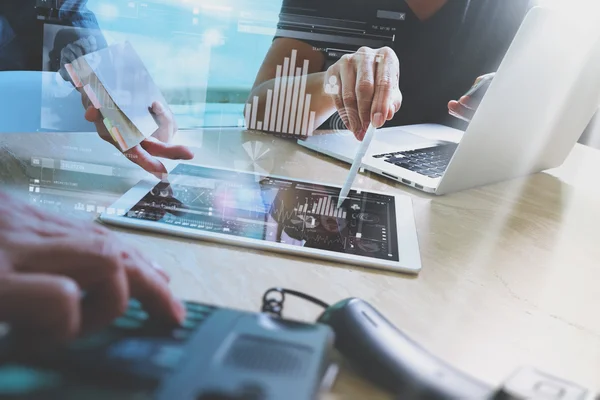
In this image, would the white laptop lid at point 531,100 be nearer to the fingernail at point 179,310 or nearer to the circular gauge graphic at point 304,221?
the circular gauge graphic at point 304,221

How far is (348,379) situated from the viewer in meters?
0.40

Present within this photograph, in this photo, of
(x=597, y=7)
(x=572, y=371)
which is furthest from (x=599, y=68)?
(x=572, y=371)

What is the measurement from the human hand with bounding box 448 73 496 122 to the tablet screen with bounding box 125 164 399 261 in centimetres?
22

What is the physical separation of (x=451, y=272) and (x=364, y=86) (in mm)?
293

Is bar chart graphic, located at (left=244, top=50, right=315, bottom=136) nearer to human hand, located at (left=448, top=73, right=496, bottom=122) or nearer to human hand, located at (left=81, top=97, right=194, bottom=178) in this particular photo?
human hand, located at (left=81, top=97, right=194, bottom=178)

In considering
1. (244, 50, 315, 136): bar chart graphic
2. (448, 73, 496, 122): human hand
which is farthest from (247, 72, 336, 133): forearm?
(448, 73, 496, 122): human hand

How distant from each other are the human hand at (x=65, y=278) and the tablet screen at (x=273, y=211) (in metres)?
0.19

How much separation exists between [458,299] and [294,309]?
0.57 ft

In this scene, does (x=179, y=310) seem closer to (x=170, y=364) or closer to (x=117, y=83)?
(x=170, y=364)

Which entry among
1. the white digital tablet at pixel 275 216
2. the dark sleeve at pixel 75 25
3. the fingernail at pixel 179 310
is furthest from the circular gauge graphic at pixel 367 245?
the dark sleeve at pixel 75 25

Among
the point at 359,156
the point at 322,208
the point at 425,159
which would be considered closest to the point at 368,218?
the point at 322,208

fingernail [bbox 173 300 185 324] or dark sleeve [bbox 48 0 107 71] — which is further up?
dark sleeve [bbox 48 0 107 71]

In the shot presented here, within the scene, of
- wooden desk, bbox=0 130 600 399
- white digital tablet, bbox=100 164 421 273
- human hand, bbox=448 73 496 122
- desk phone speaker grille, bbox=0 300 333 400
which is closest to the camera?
desk phone speaker grille, bbox=0 300 333 400

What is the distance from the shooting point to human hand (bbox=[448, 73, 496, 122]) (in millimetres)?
898
